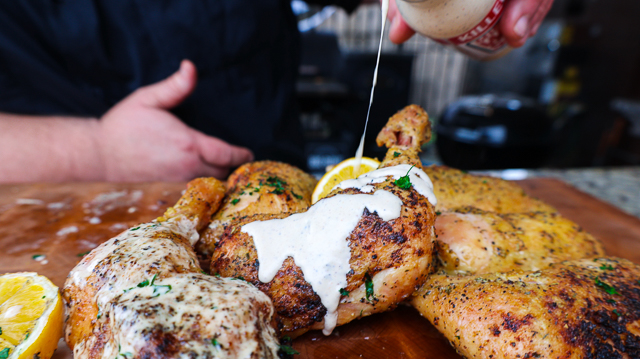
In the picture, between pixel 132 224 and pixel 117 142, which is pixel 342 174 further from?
pixel 117 142

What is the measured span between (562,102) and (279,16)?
5.09 m

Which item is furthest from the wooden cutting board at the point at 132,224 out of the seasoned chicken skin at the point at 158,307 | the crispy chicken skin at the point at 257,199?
the crispy chicken skin at the point at 257,199

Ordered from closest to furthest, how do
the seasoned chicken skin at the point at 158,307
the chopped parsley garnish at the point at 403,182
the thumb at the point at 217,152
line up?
the seasoned chicken skin at the point at 158,307 < the chopped parsley garnish at the point at 403,182 < the thumb at the point at 217,152

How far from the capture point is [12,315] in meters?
1.05

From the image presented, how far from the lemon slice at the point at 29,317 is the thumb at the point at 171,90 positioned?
1332 millimetres

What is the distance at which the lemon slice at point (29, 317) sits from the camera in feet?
3.23

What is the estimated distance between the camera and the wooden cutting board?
1.25 m

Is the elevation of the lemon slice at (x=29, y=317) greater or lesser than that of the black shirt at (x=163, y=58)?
lesser

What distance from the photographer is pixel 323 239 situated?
3.92 ft

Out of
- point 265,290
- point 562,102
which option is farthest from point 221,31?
point 562,102

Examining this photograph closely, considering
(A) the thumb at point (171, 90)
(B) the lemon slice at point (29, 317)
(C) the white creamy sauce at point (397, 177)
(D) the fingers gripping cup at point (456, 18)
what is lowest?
(B) the lemon slice at point (29, 317)

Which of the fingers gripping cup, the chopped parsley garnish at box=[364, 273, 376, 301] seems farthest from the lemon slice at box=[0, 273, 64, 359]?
the fingers gripping cup

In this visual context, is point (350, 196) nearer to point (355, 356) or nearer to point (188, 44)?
point (355, 356)

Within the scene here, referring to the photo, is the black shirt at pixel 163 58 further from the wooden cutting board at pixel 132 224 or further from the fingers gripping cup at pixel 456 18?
the fingers gripping cup at pixel 456 18
